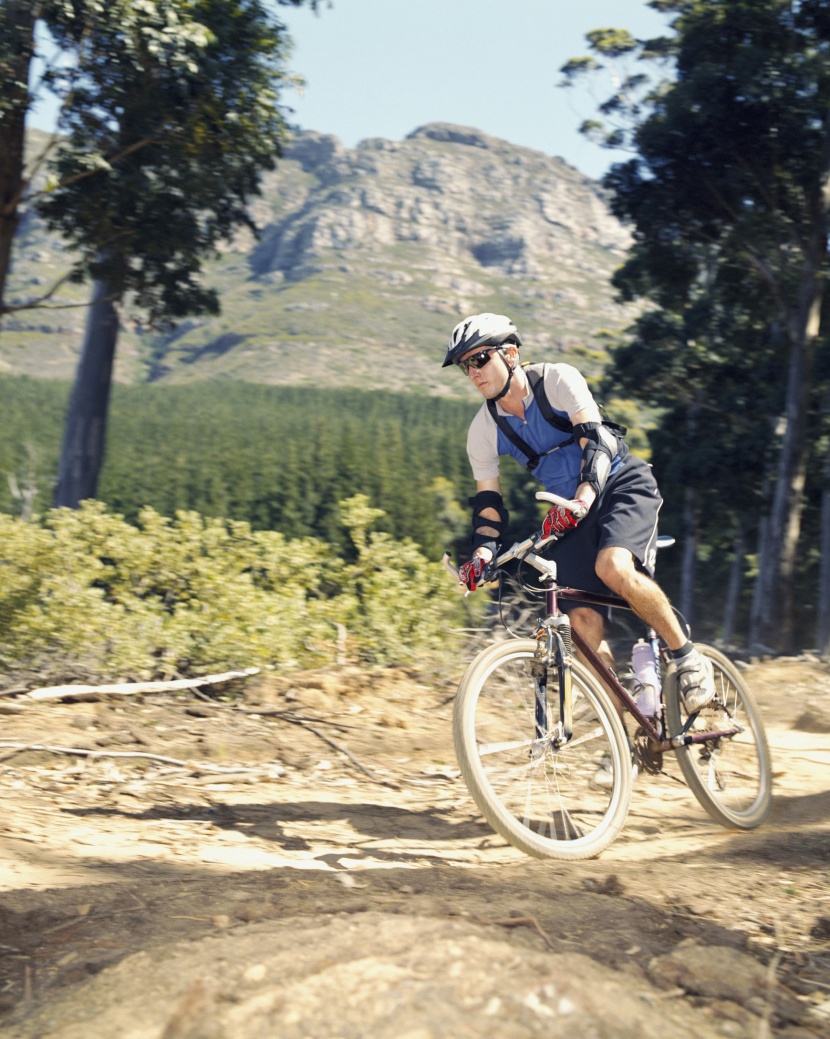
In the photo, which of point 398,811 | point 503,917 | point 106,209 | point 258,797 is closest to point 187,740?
point 258,797

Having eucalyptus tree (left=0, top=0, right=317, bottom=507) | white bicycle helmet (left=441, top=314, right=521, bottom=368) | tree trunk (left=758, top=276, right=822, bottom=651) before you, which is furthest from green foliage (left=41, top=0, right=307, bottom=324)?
tree trunk (left=758, top=276, right=822, bottom=651)

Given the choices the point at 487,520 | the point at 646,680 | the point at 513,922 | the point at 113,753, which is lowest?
the point at 113,753

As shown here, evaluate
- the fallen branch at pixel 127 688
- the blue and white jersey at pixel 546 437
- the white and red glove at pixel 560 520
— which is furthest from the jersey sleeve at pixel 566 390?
the fallen branch at pixel 127 688

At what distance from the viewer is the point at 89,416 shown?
18.7 meters

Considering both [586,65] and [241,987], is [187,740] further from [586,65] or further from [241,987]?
[586,65]

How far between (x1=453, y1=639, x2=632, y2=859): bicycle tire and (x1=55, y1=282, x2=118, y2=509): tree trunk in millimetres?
15184

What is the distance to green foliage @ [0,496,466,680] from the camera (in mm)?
7145

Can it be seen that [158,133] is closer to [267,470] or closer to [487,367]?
[487,367]

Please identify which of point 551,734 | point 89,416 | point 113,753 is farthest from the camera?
point 89,416

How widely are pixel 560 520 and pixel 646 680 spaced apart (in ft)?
3.23

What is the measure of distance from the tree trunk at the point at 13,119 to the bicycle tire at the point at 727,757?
901 centimetres

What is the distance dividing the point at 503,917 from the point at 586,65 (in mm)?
27075

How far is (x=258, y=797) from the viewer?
5.03 meters

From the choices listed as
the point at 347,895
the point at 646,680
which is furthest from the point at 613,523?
the point at 347,895
